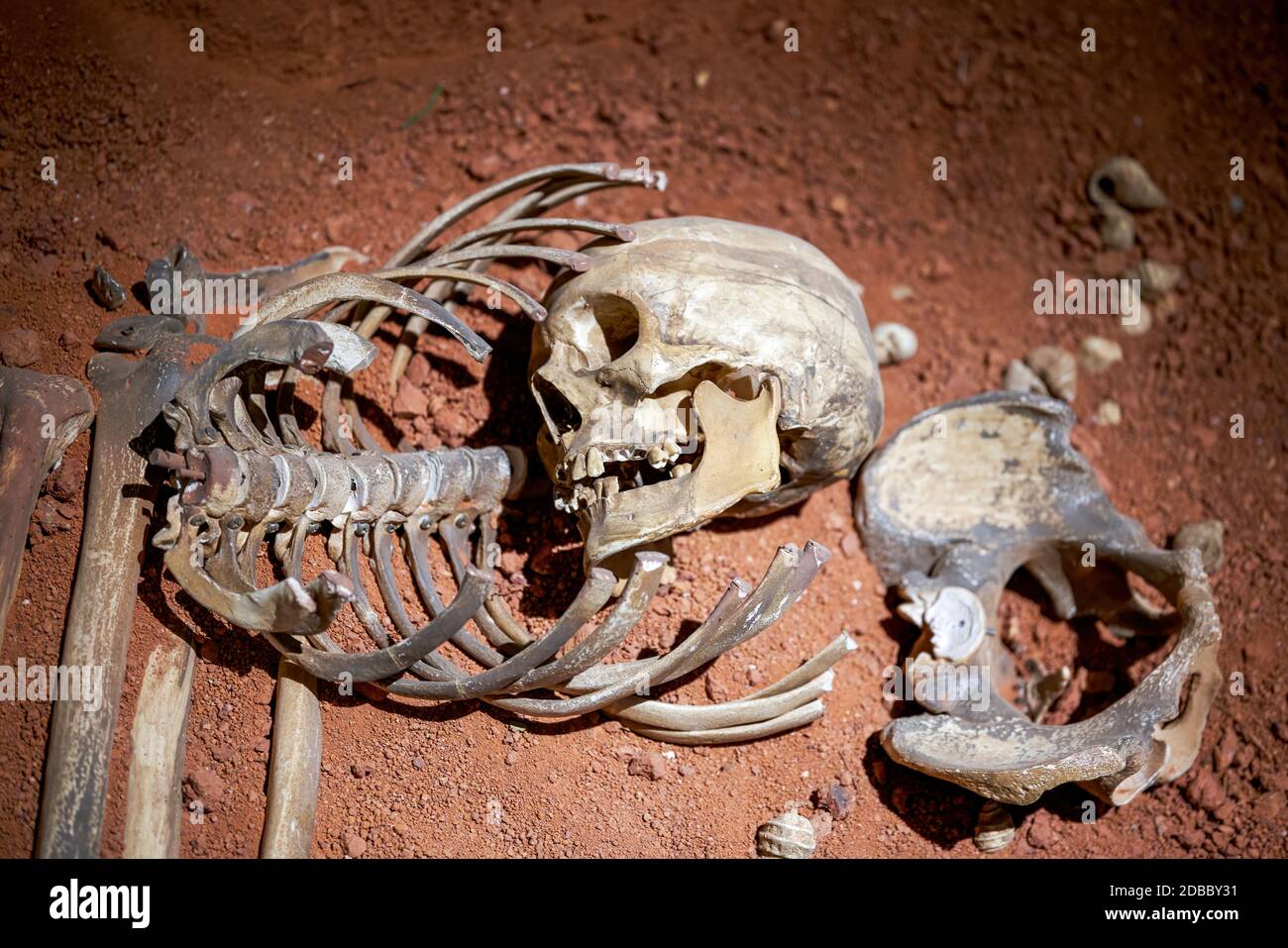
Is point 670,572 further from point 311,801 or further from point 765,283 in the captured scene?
point 311,801

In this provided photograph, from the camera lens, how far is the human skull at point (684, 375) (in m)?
3.14

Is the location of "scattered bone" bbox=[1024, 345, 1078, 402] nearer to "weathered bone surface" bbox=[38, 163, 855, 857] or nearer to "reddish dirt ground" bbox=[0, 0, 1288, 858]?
"reddish dirt ground" bbox=[0, 0, 1288, 858]

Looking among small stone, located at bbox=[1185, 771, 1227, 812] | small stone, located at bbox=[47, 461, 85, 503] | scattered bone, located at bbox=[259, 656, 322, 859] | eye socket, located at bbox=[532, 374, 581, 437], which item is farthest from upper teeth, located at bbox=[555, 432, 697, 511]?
small stone, located at bbox=[1185, 771, 1227, 812]

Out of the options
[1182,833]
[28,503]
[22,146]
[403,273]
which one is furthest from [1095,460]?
[22,146]

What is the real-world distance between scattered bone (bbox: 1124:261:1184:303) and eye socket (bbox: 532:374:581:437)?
2671mm

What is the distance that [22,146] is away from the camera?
12.1ft

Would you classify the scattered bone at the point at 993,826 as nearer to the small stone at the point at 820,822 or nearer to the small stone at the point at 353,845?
the small stone at the point at 820,822

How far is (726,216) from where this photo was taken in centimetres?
447

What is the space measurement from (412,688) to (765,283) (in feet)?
5.10

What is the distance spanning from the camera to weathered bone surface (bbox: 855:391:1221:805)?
347 centimetres

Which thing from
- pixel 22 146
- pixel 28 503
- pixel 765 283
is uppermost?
pixel 22 146

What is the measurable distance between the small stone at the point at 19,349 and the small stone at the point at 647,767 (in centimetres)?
218

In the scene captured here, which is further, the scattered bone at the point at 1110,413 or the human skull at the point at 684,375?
the scattered bone at the point at 1110,413

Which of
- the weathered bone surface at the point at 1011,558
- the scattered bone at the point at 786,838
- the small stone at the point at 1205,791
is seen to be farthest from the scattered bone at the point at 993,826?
the small stone at the point at 1205,791
